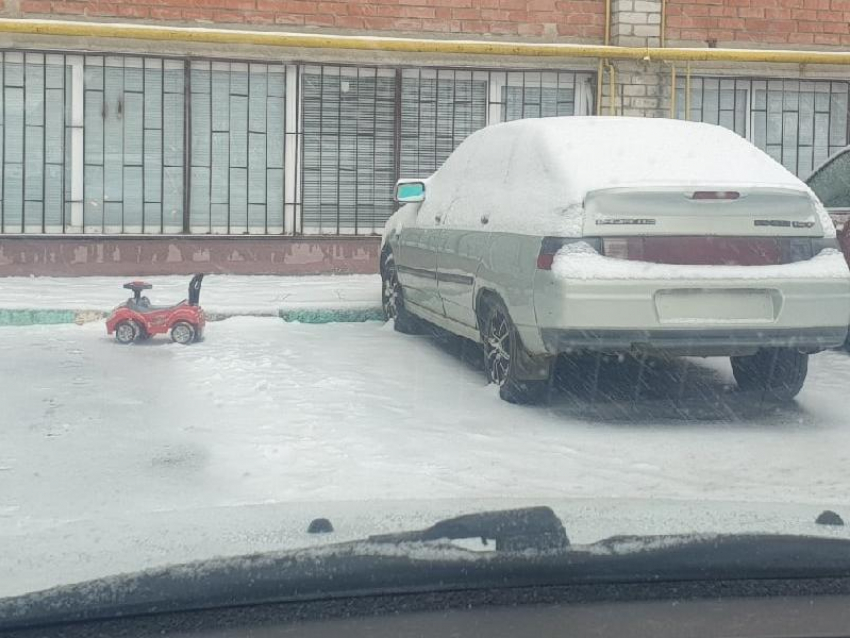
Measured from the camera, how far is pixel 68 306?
10.6 meters

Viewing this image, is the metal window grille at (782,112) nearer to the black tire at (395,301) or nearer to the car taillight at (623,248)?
the black tire at (395,301)

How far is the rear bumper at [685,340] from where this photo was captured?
6.54 metres

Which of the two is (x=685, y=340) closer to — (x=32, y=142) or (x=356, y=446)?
(x=356, y=446)

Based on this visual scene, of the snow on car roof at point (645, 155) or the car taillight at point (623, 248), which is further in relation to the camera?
the snow on car roof at point (645, 155)

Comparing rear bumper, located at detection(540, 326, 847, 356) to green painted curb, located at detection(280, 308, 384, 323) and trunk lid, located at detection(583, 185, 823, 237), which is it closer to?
trunk lid, located at detection(583, 185, 823, 237)

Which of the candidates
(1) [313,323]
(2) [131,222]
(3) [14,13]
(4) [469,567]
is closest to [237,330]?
(1) [313,323]

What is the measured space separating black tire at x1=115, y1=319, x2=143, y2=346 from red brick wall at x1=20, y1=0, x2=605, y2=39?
526 centimetres

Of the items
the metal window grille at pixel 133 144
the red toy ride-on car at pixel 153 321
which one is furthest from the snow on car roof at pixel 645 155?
the metal window grille at pixel 133 144

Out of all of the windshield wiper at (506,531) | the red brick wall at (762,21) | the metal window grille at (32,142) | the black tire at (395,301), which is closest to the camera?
the windshield wiper at (506,531)

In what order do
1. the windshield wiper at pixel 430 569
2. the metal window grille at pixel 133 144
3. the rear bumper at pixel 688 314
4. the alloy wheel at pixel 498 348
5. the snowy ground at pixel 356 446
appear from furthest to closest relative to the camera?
1. the metal window grille at pixel 133 144
2. the alloy wheel at pixel 498 348
3. the rear bumper at pixel 688 314
4. the snowy ground at pixel 356 446
5. the windshield wiper at pixel 430 569

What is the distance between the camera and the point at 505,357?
23.8 ft

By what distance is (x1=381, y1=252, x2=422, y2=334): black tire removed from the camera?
32.6 feet

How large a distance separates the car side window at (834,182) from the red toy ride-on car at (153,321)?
428 centimetres

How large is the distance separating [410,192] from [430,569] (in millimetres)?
7117
